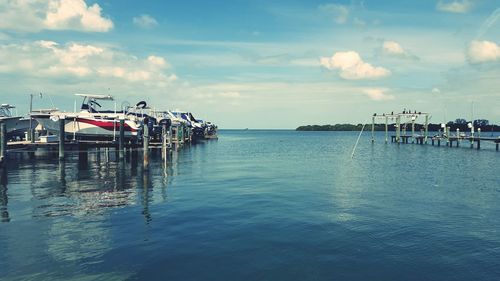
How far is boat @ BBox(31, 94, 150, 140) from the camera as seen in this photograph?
51.8 meters

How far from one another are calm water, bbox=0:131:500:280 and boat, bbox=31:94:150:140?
64.6 feet

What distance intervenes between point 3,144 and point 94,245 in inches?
1192

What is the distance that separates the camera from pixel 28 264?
519 inches

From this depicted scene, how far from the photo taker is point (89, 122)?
53.5 m

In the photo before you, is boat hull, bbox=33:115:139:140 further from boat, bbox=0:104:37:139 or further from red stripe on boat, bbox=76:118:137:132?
boat, bbox=0:104:37:139

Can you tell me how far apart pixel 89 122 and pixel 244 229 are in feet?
140

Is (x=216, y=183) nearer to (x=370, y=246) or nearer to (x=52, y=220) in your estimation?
(x=52, y=220)

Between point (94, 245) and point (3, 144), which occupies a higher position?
point (3, 144)

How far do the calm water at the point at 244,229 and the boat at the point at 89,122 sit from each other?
1969 cm

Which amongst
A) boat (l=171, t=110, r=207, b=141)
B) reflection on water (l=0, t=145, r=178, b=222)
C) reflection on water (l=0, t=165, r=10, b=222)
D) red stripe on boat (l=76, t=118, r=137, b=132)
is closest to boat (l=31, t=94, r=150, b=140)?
red stripe on boat (l=76, t=118, r=137, b=132)

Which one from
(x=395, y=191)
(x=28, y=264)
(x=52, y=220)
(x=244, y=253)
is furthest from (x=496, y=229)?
(x=52, y=220)

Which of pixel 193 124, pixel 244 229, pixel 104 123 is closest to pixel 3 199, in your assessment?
pixel 244 229

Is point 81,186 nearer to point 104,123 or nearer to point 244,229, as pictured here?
point 244,229

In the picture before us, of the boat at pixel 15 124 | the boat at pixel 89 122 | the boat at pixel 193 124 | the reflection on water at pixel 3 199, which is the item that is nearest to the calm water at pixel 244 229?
the reflection on water at pixel 3 199
